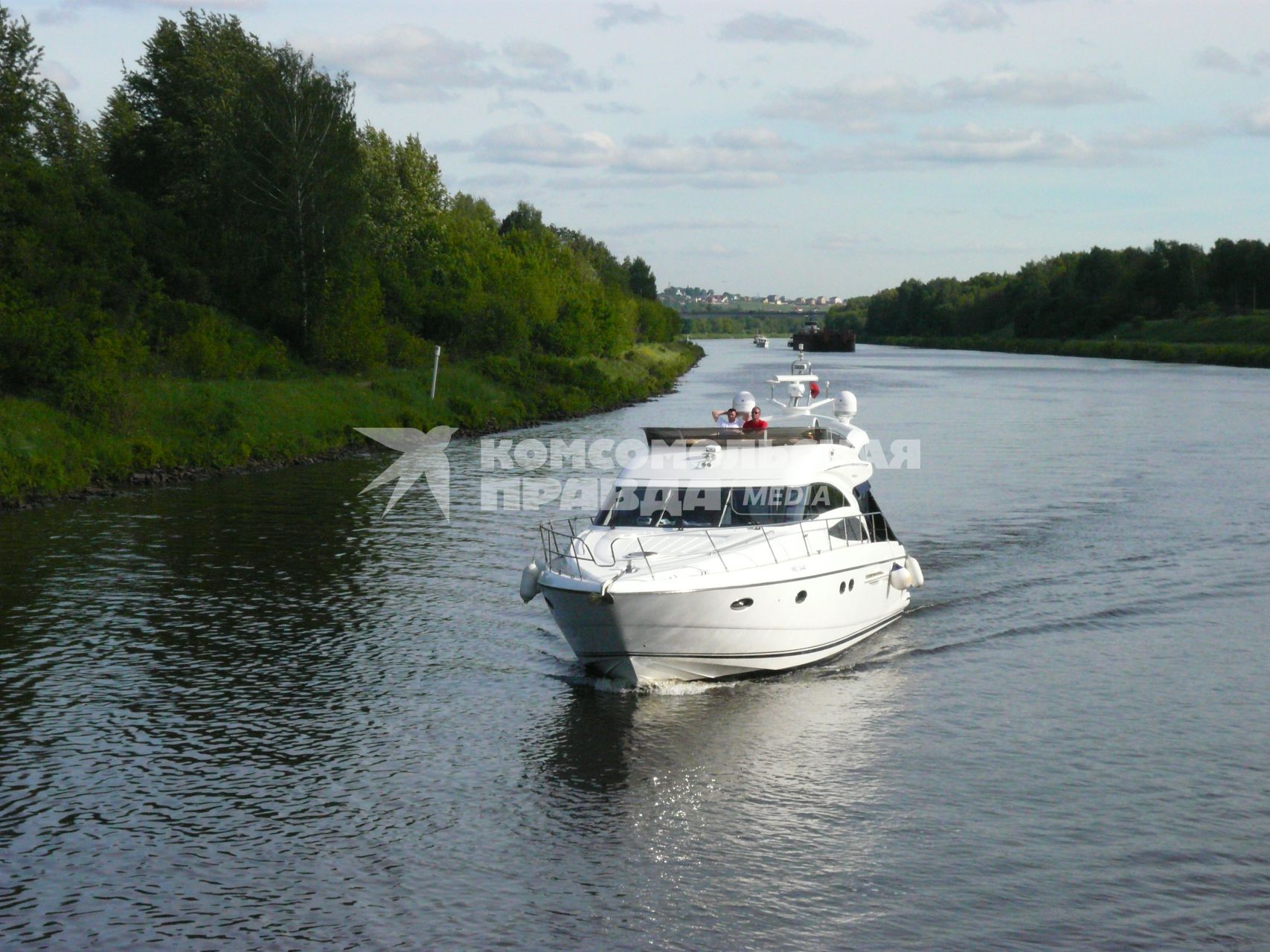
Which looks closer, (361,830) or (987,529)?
(361,830)

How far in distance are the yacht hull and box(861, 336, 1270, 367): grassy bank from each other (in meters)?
110

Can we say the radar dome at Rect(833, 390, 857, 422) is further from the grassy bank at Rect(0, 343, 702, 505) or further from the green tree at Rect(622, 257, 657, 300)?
the green tree at Rect(622, 257, 657, 300)

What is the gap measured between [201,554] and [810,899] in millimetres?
20205

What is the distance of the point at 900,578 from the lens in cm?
2161

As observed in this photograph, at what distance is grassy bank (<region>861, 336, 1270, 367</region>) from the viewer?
118m

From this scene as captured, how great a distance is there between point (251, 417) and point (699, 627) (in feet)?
106

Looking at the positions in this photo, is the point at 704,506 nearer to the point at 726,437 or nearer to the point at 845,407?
the point at 726,437

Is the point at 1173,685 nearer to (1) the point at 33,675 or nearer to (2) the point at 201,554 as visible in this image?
(1) the point at 33,675

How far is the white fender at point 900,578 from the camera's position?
21516 mm

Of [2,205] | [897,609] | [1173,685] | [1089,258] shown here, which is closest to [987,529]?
[897,609]

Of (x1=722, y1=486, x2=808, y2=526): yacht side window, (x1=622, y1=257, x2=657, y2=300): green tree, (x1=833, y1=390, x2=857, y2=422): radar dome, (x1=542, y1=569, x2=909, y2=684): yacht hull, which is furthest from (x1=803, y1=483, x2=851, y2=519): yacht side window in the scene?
(x1=622, y1=257, x2=657, y2=300): green tree

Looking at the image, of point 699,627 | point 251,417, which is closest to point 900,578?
point 699,627

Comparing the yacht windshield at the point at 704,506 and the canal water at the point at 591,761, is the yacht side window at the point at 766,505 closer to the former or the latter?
the yacht windshield at the point at 704,506

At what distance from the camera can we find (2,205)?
4481 cm
